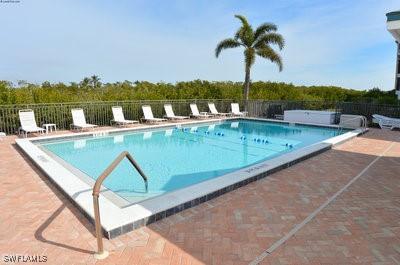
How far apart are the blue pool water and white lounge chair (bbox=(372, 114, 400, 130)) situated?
7.21ft

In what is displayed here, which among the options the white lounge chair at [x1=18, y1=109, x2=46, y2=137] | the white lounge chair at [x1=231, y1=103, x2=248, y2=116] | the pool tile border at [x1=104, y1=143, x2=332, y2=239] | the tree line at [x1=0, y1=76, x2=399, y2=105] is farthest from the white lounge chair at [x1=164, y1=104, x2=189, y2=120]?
the pool tile border at [x1=104, y1=143, x2=332, y2=239]

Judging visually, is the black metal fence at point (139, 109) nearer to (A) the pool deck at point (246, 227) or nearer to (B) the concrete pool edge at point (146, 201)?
(B) the concrete pool edge at point (146, 201)

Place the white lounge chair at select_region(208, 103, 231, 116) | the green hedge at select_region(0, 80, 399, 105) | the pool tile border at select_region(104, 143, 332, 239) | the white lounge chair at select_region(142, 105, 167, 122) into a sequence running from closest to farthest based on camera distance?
the pool tile border at select_region(104, 143, 332, 239) → the green hedge at select_region(0, 80, 399, 105) → the white lounge chair at select_region(142, 105, 167, 122) → the white lounge chair at select_region(208, 103, 231, 116)

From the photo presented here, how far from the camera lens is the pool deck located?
9.90ft

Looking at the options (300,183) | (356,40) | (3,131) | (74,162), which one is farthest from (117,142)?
(356,40)

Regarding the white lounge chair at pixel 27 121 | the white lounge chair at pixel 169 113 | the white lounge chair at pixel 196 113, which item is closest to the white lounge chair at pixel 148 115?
the white lounge chair at pixel 169 113

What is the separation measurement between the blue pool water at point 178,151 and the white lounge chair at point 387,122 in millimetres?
2196

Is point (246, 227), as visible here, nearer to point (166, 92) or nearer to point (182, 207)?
point (182, 207)

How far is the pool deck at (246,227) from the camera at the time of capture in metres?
3.02

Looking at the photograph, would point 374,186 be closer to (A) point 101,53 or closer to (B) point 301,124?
(B) point 301,124

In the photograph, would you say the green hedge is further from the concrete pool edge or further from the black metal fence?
the concrete pool edge

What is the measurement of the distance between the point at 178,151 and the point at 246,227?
5939mm

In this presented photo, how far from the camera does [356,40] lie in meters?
19.5

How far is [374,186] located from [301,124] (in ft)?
32.5
